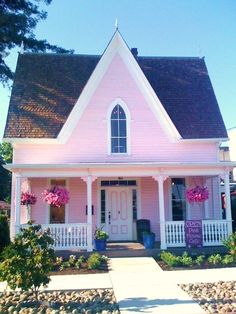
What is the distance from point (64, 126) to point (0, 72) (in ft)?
18.5

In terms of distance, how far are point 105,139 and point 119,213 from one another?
3453 mm

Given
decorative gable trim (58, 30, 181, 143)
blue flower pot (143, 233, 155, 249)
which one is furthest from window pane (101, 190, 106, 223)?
decorative gable trim (58, 30, 181, 143)

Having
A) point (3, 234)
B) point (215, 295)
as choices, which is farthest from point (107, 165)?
point (215, 295)

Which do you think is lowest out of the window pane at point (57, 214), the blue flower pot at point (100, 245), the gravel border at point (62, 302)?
the gravel border at point (62, 302)

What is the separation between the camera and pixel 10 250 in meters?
8.48

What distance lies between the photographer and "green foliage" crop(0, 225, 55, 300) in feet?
26.8

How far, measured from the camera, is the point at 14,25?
15.8m

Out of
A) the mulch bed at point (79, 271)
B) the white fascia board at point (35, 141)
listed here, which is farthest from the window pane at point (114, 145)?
the mulch bed at point (79, 271)

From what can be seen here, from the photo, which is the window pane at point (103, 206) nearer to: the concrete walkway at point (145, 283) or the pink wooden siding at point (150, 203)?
the pink wooden siding at point (150, 203)

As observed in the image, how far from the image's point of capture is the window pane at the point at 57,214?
16562 mm

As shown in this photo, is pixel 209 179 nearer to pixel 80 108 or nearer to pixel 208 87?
pixel 208 87

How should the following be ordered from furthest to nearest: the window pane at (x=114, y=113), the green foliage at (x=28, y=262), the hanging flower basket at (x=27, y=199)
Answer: the window pane at (x=114, y=113), the hanging flower basket at (x=27, y=199), the green foliage at (x=28, y=262)

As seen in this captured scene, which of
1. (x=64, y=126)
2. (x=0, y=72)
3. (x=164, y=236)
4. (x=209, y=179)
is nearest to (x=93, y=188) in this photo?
(x=64, y=126)

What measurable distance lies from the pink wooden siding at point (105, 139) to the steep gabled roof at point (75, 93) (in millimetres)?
762
